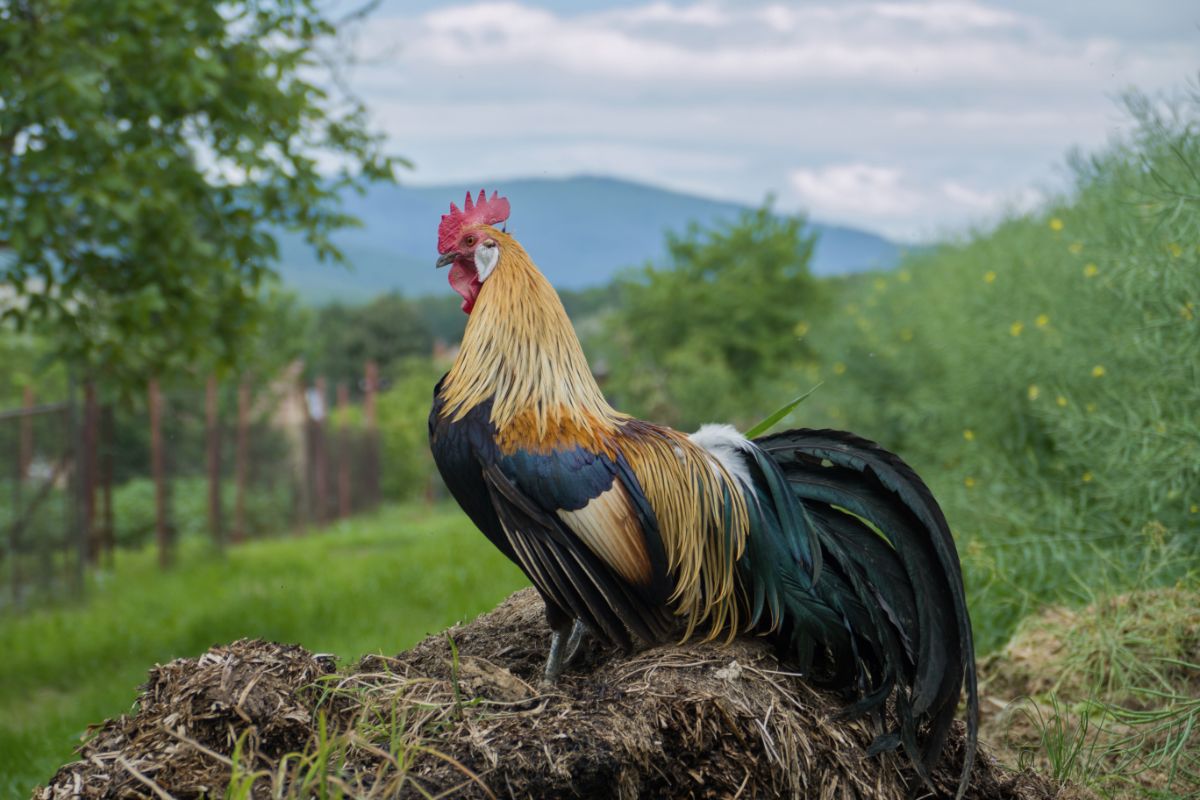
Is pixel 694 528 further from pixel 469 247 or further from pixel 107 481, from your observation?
pixel 107 481

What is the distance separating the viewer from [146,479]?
14.9 metres

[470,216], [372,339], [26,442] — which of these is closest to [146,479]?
[26,442]

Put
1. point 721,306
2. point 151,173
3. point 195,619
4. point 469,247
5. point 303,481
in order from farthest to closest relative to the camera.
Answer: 1. point 721,306
2. point 303,481
3. point 195,619
4. point 151,173
5. point 469,247

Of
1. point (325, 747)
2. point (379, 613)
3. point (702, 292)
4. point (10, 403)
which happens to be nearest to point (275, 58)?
point (379, 613)

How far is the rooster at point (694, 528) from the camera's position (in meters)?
3.46

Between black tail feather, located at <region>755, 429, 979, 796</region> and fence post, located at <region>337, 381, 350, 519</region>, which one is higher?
black tail feather, located at <region>755, 429, 979, 796</region>

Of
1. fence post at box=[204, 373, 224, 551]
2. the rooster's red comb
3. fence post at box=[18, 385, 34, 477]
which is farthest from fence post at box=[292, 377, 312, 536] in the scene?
the rooster's red comb

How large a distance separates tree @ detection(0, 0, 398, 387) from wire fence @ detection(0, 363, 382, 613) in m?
1.17

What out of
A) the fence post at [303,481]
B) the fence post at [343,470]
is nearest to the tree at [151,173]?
the fence post at [303,481]

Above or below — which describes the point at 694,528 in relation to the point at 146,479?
above

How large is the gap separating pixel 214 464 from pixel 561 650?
11.3 metres

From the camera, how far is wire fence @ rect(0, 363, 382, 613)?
10.7 m

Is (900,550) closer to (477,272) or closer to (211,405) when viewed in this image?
(477,272)

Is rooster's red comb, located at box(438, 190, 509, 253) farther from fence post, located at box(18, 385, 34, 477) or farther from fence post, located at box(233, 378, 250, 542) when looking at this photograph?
fence post, located at box(233, 378, 250, 542)
